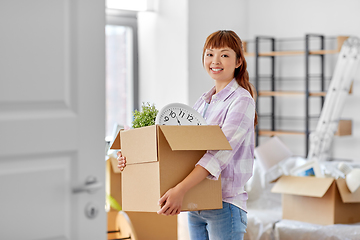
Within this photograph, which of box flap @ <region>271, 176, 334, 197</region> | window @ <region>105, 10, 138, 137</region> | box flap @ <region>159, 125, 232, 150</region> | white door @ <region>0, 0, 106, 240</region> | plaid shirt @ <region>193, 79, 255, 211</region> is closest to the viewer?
white door @ <region>0, 0, 106, 240</region>

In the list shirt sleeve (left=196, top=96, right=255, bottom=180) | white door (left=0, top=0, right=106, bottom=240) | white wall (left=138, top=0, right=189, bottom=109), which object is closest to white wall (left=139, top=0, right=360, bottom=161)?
white wall (left=138, top=0, right=189, bottom=109)

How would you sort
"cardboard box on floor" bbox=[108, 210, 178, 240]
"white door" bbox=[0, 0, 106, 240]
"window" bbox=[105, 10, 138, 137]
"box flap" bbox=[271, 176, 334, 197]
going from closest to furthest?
"white door" bbox=[0, 0, 106, 240], "cardboard box on floor" bbox=[108, 210, 178, 240], "box flap" bbox=[271, 176, 334, 197], "window" bbox=[105, 10, 138, 137]

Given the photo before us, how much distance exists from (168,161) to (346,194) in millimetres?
1575

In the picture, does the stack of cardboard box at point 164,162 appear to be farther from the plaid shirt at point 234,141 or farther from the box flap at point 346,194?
the box flap at point 346,194

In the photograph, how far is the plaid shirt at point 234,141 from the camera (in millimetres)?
1376

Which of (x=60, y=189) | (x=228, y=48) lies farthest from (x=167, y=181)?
(x=228, y=48)

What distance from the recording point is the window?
376cm

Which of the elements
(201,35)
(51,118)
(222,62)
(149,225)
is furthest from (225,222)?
(201,35)

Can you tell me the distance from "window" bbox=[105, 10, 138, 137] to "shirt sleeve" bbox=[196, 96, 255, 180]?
237 cm

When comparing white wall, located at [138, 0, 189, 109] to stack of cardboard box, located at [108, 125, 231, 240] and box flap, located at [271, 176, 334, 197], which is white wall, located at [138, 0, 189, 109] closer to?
box flap, located at [271, 176, 334, 197]

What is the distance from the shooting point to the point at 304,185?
8.45 ft

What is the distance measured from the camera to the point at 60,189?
46.4 inches

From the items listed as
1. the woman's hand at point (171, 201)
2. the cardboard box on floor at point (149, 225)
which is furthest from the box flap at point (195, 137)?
the cardboard box on floor at point (149, 225)

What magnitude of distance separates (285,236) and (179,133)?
1.58m
